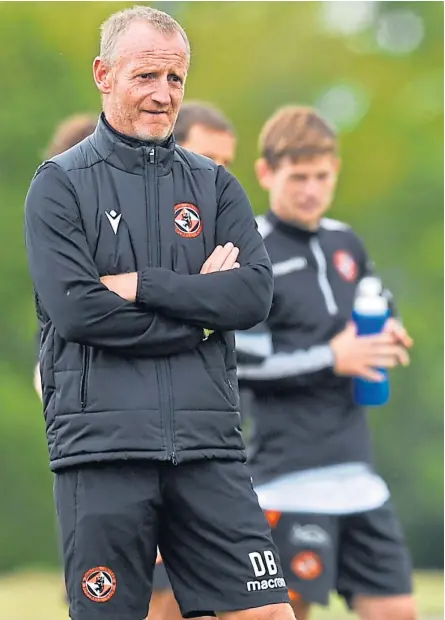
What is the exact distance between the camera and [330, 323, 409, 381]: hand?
6.23 meters

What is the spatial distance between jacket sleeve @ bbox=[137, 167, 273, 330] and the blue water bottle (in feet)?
5.68

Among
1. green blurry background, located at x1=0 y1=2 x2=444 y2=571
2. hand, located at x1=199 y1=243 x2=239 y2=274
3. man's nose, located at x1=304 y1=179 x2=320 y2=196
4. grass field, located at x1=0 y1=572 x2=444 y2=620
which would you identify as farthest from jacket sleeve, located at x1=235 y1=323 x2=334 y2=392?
green blurry background, located at x1=0 y1=2 x2=444 y2=571

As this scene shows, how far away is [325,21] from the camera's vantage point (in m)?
14.2

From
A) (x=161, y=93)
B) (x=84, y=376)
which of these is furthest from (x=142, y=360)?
(x=161, y=93)

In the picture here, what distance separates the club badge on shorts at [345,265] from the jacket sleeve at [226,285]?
1774 mm

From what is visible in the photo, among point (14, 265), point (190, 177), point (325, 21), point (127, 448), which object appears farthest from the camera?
point (325, 21)

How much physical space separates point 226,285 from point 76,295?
1.41 feet

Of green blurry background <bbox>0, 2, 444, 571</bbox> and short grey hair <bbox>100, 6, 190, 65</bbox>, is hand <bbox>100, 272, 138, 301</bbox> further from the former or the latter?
green blurry background <bbox>0, 2, 444, 571</bbox>

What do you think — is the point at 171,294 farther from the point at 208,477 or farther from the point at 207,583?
the point at 207,583

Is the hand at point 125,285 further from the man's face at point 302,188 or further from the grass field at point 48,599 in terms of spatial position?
the grass field at point 48,599

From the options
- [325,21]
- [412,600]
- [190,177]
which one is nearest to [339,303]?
[412,600]

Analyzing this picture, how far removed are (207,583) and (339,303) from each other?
2.14 meters

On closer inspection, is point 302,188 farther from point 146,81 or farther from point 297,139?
point 146,81

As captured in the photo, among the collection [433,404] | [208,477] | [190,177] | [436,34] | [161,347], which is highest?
[436,34]
